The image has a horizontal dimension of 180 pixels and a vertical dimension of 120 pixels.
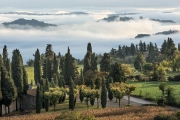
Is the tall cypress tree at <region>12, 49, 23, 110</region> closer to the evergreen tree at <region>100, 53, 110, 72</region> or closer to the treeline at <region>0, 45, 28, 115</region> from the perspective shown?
the treeline at <region>0, 45, 28, 115</region>

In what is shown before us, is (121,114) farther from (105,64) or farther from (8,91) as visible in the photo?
(105,64)

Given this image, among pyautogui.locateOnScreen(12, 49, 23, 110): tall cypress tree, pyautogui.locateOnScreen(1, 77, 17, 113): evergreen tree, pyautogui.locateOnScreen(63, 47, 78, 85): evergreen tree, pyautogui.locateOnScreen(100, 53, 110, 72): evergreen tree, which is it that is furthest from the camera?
pyautogui.locateOnScreen(100, 53, 110, 72): evergreen tree

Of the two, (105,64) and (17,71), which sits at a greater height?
(105,64)

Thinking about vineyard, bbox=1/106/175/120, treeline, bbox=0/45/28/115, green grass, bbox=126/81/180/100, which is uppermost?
treeline, bbox=0/45/28/115

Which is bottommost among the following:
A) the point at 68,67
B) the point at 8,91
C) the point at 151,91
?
the point at 151,91

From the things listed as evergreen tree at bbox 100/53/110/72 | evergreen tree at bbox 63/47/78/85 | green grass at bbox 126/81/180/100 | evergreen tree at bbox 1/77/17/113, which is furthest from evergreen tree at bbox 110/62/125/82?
evergreen tree at bbox 1/77/17/113

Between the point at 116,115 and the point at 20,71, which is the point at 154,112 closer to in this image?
the point at 116,115

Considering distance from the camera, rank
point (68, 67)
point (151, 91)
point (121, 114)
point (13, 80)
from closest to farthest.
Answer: point (121, 114), point (13, 80), point (151, 91), point (68, 67)

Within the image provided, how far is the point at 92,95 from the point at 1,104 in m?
16.5

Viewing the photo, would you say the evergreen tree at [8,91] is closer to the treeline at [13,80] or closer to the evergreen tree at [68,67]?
the treeline at [13,80]

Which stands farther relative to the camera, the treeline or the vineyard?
the treeline

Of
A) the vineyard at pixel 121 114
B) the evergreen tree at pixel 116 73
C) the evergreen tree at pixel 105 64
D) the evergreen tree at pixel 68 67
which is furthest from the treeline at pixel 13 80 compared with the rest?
the evergreen tree at pixel 105 64

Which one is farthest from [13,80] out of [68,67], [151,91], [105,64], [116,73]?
[105,64]

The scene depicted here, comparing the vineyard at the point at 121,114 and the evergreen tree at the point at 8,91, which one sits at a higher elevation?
the evergreen tree at the point at 8,91
